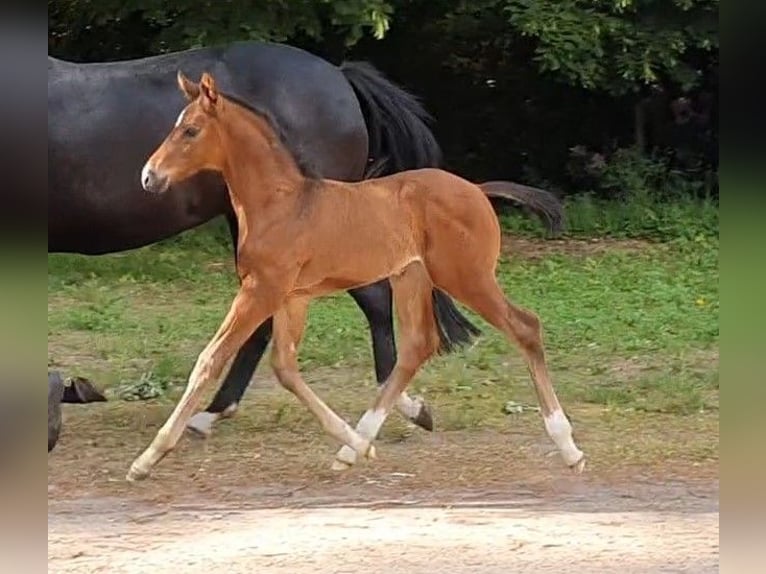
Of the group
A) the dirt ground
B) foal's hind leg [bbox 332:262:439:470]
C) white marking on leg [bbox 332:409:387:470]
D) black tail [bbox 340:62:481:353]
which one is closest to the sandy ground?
the dirt ground

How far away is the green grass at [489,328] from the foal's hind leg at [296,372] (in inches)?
43.6

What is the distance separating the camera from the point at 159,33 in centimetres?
1255

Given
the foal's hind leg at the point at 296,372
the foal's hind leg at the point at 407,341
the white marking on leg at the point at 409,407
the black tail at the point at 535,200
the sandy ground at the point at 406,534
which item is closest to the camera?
the sandy ground at the point at 406,534

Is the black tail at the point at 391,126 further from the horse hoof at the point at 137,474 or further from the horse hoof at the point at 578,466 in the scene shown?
the horse hoof at the point at 137,474

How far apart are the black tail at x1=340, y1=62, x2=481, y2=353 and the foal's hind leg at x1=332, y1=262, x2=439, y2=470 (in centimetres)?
103

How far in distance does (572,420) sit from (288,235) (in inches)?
78.4

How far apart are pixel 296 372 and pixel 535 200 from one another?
1.20 meters

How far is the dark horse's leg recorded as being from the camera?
18.9 ft

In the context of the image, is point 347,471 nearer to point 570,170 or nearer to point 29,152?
point 29,152

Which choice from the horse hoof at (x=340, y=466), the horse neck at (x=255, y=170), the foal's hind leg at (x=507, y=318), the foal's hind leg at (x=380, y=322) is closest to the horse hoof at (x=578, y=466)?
the foal's hind leg at (x=507, y=318)

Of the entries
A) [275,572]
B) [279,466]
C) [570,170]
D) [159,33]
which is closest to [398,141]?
[279,466]

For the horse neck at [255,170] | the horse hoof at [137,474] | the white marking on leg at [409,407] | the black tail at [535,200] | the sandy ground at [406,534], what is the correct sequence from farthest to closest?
the white marking on leg at [409,407] → the black tail at [535,200] → the horse neck at [255,170] → the horse hoof at [137,474] → the sandy ground at [406,534]

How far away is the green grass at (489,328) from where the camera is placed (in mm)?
6691

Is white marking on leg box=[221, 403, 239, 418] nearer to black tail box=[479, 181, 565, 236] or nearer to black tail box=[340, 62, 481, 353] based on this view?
black tail box=[340, 62, 481, 353]
